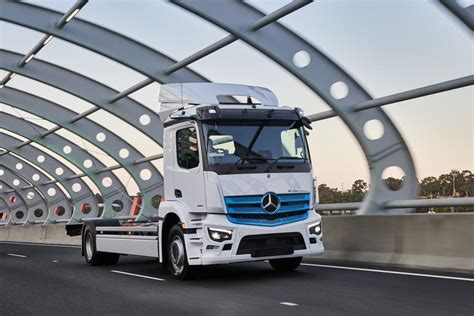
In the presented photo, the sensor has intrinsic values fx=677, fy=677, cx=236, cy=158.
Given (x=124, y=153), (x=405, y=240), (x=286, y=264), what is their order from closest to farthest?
1. (x=405, y=240)
2. (x=286, y=264)
3. (x=124, y=153)

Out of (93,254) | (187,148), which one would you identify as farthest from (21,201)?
(187,148)

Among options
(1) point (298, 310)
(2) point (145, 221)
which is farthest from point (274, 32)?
(1) point (298, 310)

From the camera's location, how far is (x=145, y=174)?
1288 inches

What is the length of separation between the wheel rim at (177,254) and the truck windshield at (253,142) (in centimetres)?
152

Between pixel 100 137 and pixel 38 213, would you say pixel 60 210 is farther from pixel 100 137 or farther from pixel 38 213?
pixel 100 137

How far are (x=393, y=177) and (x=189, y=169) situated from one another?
22.0ft

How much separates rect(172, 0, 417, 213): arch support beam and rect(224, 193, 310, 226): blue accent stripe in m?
5.34

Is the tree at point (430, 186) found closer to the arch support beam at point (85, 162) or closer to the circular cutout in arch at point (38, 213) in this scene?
the arch support beam at point (85, 162)

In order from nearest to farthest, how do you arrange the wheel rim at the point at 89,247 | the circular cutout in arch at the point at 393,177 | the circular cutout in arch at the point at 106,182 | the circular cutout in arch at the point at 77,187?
1. the wheel rim at the point at 89,247
2. the circular cutout in arch at the point at 393,177
3. the circular cutout in arch at the point at 106,182
4. the circular cutout in arch at the point at 77,187

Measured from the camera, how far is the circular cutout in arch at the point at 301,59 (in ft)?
56.7

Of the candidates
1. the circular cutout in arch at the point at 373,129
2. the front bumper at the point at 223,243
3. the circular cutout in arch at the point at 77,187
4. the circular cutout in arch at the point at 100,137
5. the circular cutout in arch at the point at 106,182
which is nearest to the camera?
the front bumper at the point at 223,243

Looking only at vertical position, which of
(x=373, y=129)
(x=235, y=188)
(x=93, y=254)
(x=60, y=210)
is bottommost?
(x=93, y=254)

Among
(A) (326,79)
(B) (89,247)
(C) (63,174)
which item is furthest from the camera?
(C) (63,174)

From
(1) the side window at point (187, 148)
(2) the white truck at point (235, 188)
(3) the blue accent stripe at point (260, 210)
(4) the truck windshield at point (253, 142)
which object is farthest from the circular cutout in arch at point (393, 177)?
(1) the side window at point (187, 148)
